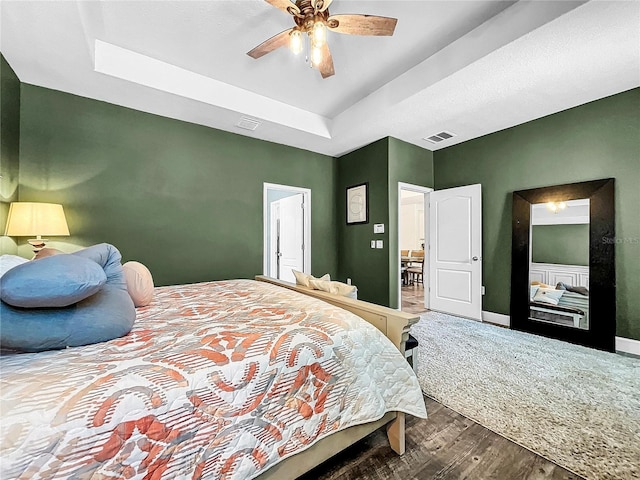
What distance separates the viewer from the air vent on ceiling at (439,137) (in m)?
3.96

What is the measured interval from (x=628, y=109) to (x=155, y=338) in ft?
15.3

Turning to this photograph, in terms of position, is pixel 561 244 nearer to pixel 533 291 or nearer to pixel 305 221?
pixel 533 291

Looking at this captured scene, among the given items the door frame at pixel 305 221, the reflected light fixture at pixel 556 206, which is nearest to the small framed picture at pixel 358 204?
the door frame at pixel 305 221

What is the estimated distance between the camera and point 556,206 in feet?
10.9

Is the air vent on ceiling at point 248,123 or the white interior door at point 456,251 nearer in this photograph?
the air vent on ceiling at point 248,123

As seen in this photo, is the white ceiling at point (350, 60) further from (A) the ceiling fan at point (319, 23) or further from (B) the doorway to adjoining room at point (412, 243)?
(B) the doorway to adjoining room at point (412, 243)

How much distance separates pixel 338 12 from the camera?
2.23 m

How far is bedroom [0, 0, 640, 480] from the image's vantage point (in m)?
2.71

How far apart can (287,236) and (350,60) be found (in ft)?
10.1

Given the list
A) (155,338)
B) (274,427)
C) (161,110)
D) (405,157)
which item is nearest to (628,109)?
(405,157)

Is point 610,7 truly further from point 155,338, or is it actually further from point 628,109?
point 155,338

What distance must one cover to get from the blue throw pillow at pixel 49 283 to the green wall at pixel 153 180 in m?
2.52

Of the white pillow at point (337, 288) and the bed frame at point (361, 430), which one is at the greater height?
the white pillow at point (337, 288)

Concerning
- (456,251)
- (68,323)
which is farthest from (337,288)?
(456,251)
